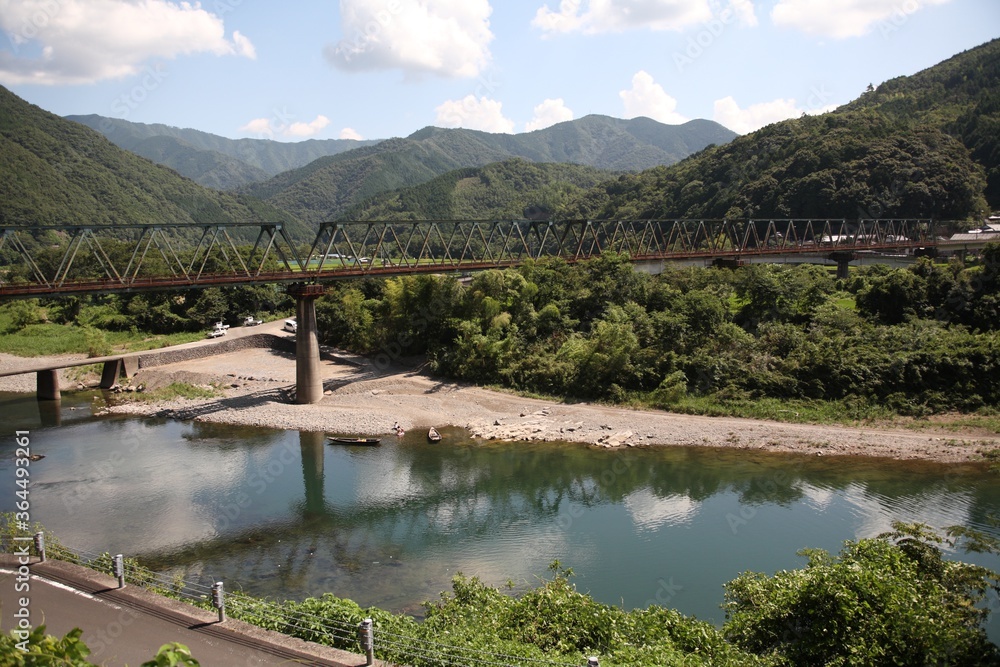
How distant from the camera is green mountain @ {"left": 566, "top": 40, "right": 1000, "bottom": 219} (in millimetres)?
64688

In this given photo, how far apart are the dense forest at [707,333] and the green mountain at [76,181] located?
6247 centimetres

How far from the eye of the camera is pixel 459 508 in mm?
22594

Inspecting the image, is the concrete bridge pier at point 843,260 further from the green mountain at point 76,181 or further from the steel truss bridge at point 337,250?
the green mountain at point 76,181

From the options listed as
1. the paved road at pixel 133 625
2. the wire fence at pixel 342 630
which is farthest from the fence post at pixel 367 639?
the paved road at pixel 133 625

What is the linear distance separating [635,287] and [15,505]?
31381 millimetres

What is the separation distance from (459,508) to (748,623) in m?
13.0

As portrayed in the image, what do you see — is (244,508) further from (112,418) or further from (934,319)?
(934,319)

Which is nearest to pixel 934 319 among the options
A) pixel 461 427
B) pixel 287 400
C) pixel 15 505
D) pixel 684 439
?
pixel 684 439

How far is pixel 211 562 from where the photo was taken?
59.9ft

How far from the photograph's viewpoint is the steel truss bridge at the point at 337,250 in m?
30.8

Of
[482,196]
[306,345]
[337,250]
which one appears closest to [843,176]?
[337,250]

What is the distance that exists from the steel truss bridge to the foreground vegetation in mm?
21678

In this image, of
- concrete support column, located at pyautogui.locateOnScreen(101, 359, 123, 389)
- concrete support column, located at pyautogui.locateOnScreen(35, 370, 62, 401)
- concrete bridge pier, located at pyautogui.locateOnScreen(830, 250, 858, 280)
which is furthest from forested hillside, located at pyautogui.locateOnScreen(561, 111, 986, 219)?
concrete support column, located at pyautogui.locateOnScreen(35, 370, 62, 401)

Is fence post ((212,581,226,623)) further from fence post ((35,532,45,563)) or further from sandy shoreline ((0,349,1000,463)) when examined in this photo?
sandy shoreline ((0,349,1000,463))
